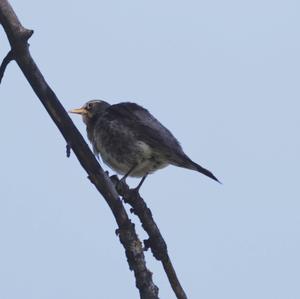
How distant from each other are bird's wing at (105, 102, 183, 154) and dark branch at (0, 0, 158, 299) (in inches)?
152

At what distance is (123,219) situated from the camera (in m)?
5.36

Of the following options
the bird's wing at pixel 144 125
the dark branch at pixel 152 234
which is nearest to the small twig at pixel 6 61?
the dark branch at pixel 152 234

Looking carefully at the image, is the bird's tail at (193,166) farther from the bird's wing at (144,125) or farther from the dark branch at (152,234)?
the dark branch at (152,234)

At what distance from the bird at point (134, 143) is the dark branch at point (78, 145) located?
3629 mm

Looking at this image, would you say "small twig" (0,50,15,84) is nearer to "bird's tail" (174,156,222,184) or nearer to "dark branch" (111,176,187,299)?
"dark branch" (111,176,187,299)

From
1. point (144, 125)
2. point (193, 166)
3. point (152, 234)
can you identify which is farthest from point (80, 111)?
point (152, 234)

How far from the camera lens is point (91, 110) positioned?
1159 cm

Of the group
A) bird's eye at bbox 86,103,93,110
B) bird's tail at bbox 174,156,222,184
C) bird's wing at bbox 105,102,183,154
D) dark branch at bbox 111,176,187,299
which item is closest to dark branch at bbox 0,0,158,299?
dark branch at bbox 111,176,187,299

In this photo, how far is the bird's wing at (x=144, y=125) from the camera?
30.8 ft

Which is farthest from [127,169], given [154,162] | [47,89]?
[47,89]

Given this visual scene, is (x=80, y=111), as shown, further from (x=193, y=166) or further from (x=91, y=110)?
(x=193, y=166)

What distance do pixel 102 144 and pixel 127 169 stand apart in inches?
18.6

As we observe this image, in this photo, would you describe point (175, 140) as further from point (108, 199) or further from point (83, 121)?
point (108, 199)

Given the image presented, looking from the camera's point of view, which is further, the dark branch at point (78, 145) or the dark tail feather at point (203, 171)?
the dark tail feather at point (203, 171)
